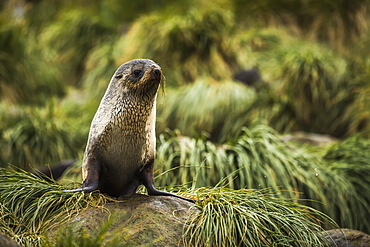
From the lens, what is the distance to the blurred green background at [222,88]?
17.9 ft

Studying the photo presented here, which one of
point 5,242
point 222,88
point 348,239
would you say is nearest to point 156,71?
point 5,242

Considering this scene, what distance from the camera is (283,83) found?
8.34 meters

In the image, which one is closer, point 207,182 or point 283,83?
point 207,182

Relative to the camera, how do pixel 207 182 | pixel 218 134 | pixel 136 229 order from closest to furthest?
pixel 136 229
pixel 207 182
pixel 218 134

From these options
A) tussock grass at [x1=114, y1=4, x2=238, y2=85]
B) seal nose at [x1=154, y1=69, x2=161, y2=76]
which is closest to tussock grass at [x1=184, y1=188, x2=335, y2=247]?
seal nose at [x1=154, y1=69, x2=161, y2=76]

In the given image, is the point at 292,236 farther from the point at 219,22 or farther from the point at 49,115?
the point at 219,22

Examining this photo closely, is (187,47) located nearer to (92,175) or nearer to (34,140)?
(34,140)

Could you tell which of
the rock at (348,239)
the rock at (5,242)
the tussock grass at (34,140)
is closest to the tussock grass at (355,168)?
the rock at (348,239)

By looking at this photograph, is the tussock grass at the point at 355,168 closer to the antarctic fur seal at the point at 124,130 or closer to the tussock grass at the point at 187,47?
the antarctic fur seal at the point at 124,130

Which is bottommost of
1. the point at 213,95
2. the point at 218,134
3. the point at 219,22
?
the point at 218,134

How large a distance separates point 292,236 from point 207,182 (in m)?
1.59

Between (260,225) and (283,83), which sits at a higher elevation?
(283,83)

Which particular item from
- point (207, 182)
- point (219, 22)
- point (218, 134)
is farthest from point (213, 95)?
point (207, 182)

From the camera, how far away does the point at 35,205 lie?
3.56 m
